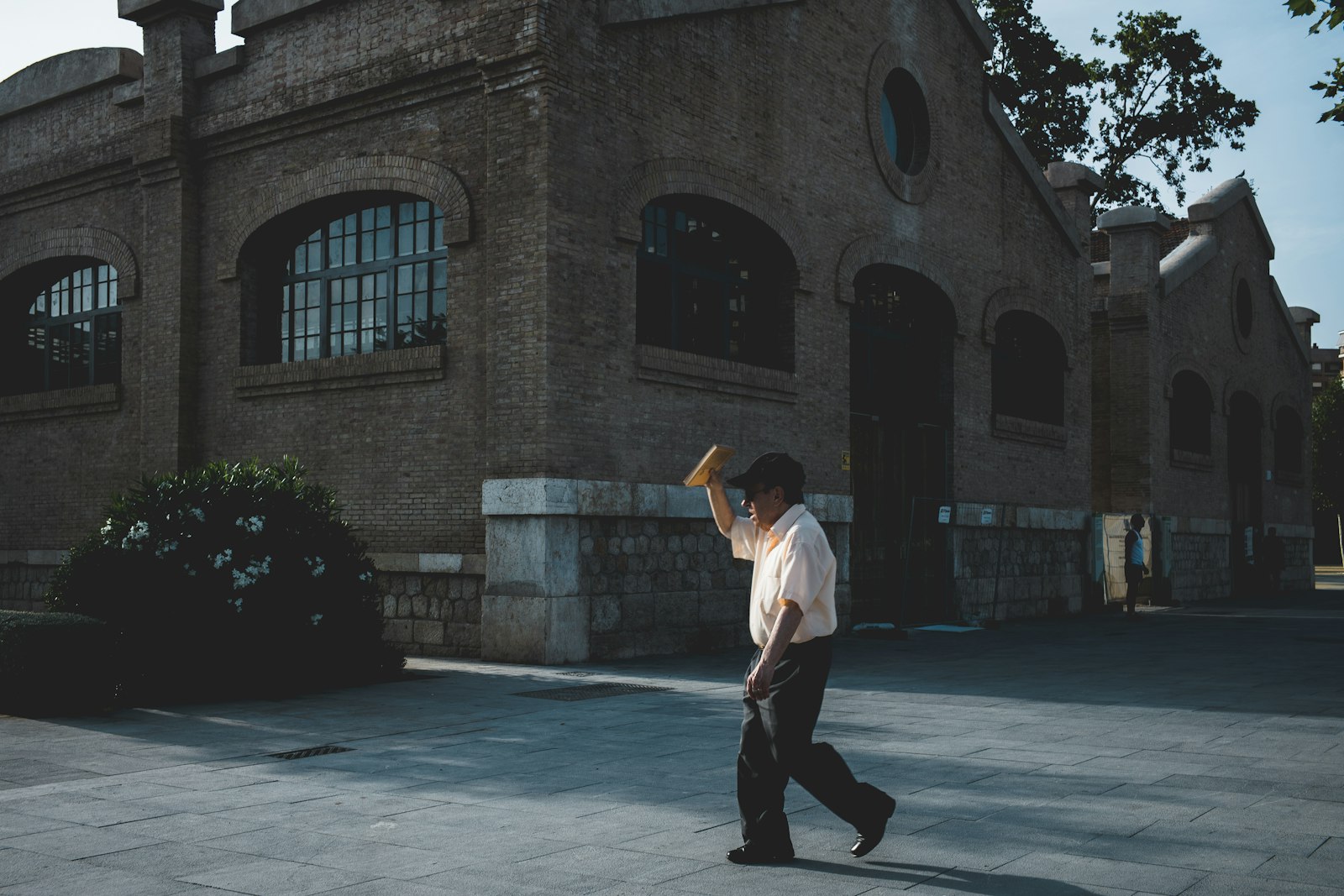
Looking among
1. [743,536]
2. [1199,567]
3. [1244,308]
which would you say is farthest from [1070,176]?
[743,536]

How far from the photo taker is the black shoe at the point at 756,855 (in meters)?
5.15

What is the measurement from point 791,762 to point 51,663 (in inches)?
260

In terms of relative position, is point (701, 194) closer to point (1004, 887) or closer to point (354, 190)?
point (354, 190)

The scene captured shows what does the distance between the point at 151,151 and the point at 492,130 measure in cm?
603

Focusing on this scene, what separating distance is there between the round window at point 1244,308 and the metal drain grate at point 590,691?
25449 mm

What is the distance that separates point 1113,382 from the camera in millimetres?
27031

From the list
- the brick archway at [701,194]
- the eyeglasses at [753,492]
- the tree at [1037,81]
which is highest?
the tree at [1037,81]

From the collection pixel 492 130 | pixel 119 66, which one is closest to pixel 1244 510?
pixel 492 130

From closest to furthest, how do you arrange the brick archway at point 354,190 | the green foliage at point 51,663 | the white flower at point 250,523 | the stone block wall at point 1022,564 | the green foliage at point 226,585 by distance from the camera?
the green foliage at point 51,663, the green foliage at point 226,585, the white flower at point 250,523, the brick archway at point 354,190, the stone block wall at point 1022,564

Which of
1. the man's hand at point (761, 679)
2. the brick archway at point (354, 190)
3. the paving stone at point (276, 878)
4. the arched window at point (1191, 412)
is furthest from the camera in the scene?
the arched window at point (1191, 412)

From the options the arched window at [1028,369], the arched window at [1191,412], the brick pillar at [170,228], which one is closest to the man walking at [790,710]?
the brick pillar at [170,228]

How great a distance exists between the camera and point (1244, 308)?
106ft

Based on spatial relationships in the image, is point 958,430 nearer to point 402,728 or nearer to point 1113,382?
point 1113,382

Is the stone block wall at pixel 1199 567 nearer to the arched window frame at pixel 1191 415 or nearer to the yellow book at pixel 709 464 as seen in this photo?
the arched window frame at pixel 1191 415
